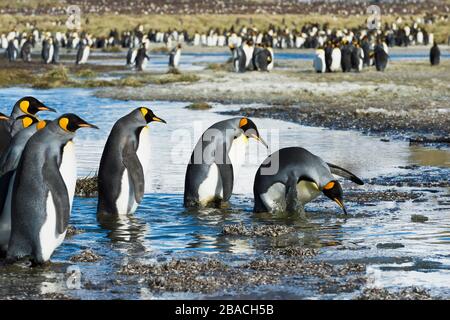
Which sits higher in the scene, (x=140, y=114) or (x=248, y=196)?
(x=140, y=114)

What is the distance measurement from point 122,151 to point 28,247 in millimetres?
2483

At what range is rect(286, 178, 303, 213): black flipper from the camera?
362 inches

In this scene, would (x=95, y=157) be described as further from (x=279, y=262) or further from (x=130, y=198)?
(x=279, y=262)

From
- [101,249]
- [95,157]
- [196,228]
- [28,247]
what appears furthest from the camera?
[95,157]

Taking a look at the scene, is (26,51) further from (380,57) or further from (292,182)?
(292,182)

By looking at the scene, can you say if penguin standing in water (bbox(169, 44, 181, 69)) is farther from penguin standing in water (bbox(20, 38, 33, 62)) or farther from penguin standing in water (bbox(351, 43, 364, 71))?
penguin standing in water (bbox(351, 43, 364, 71))

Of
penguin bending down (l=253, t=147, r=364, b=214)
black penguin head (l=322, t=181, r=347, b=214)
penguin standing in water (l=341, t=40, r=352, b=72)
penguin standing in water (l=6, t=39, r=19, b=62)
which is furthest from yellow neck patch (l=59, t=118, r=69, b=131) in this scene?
penguin standing in water (l=6, t=39, r=19, b=62)

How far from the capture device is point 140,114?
9555 millimetres

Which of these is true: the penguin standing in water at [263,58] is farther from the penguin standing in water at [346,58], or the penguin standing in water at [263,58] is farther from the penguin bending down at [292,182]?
the penguin bending down at [292,182]

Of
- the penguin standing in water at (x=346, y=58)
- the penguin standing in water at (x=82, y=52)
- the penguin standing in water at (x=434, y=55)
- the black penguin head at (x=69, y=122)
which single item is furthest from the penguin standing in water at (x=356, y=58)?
the black penguin head at (x=69, y=122)

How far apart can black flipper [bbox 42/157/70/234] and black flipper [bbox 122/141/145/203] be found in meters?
2.23

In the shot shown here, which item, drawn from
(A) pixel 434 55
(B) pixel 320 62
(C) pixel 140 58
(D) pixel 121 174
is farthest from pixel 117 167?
(C) pixel 140 58
